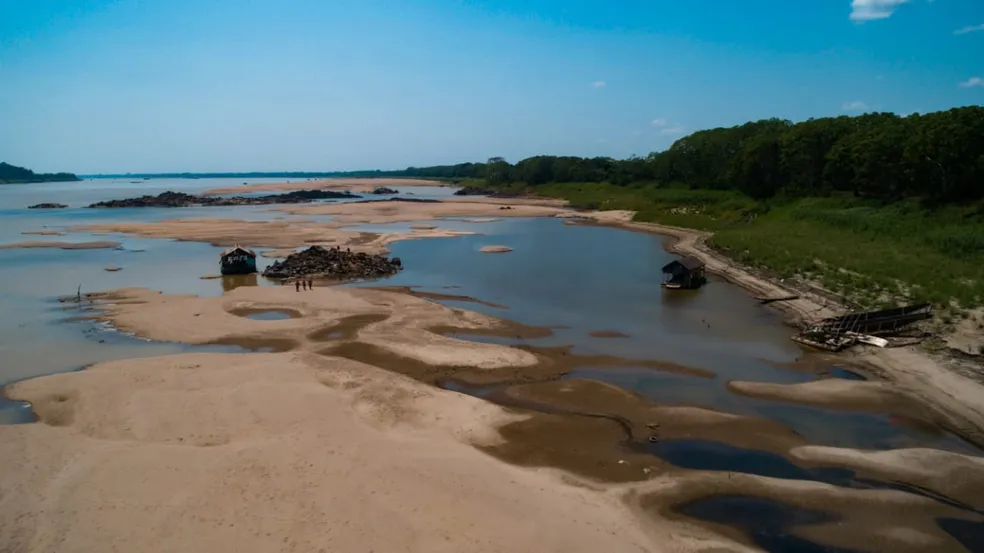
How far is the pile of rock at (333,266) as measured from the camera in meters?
37.7

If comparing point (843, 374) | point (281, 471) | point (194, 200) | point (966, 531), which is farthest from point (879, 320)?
point (194, 200)

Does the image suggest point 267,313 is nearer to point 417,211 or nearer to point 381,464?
point 381,464

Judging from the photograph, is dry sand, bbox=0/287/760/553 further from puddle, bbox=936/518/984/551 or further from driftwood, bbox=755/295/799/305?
driftwood, bbox=755/295/799/305

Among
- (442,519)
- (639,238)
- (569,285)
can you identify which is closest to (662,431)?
(442,519)

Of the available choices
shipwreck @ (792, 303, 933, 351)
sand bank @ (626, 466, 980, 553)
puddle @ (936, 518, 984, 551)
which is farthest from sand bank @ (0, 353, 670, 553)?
shipwreck @ (792, 303, 933, 351)

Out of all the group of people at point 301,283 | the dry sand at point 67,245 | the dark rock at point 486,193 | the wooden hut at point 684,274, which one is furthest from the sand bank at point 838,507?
the dark rock at point 486,193

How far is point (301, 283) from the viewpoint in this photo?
116ft

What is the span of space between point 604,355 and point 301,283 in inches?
788

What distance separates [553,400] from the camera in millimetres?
17625

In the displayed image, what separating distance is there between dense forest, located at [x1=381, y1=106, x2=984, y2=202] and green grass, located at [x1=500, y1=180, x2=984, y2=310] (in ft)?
8.47

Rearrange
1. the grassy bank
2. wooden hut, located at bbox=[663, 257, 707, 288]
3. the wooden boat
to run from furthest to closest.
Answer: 1. wooden hut, located at bbox=[663, 257, 707, 288]
2. the grassy bank
3. the wooden boat

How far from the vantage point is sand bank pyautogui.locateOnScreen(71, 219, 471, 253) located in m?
52.9

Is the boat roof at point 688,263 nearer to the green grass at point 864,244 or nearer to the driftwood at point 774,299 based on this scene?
the driftwood at point 774,299

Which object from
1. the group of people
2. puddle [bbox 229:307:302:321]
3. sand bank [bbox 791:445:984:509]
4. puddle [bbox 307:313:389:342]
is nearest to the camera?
sand bank [bbox 791:445:984:509]
